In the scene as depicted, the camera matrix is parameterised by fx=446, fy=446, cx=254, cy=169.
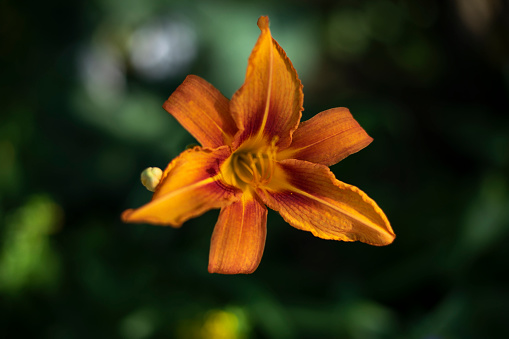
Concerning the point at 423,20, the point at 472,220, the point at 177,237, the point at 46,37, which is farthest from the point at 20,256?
the point at 423,20

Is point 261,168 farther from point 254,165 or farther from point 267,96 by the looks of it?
point 267,96

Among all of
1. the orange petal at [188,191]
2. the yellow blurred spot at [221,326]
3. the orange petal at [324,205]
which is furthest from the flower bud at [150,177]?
the yellow blurred spot at [221,326]

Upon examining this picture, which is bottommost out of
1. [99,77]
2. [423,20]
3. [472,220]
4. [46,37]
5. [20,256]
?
[20,256]

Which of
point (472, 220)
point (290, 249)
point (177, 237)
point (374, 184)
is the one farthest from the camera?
point (290, 249)

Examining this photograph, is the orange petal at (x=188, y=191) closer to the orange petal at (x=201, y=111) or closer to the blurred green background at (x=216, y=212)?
the orange petal at (x=201, y=111)

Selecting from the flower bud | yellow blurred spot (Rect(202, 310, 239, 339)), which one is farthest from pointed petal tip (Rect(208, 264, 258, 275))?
yellow blurred spot (Rect(202, 310, 239, 339))

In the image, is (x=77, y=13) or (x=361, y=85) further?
(x=361, y=85)

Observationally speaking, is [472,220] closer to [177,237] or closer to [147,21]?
[177,237]
